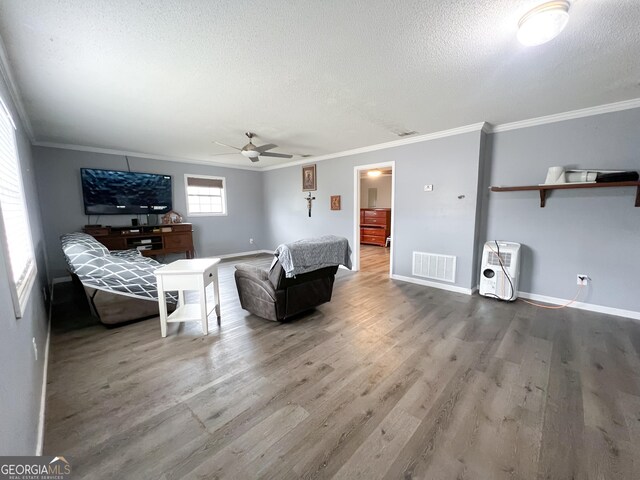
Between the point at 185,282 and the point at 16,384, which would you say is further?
the point at 185,282

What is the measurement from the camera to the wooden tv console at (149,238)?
15.9 feet

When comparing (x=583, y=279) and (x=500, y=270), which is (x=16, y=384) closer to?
(x=500, y=270)

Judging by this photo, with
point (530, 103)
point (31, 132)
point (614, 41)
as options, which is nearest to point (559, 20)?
point (614, 41)

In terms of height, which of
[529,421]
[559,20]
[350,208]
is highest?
[559,20]

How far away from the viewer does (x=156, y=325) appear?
9.63 feet

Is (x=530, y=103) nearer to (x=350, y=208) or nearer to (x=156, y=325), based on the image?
(x=350, y=208)

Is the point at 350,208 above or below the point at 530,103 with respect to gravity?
below

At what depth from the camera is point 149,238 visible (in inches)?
209

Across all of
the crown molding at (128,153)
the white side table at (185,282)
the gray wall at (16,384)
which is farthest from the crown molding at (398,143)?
the gray wall at (16,384)

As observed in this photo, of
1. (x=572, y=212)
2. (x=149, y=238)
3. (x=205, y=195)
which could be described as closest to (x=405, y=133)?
(x=572, y=212)

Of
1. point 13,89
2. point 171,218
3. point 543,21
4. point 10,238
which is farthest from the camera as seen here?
point 171,218

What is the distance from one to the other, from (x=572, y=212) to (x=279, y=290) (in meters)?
3.78

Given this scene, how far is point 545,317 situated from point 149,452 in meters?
3.98

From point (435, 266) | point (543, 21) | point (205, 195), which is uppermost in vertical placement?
point (543, 21)
